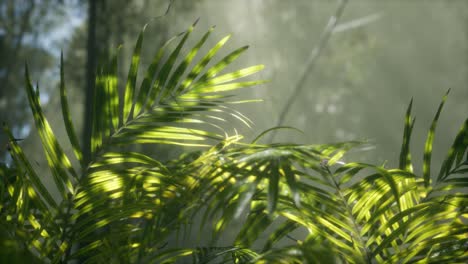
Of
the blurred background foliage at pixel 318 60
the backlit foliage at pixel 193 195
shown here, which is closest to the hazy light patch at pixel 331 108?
the blurred background foliage at pixel 318 60

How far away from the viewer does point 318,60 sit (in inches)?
764

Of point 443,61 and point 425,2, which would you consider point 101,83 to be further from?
point 425,2

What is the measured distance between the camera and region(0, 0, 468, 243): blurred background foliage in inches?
431

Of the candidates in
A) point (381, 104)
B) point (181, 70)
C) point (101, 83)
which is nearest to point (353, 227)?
point (181, 70)

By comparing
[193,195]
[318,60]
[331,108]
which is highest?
[318,60]

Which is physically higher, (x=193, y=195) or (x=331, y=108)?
(x=331, y=108)

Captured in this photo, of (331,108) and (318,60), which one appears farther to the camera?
(331,108)

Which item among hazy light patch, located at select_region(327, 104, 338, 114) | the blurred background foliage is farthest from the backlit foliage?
hazy light patch, located at select_region(327, 104, 338, 114)

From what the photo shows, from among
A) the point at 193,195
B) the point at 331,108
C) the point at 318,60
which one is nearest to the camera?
the point at 193,195

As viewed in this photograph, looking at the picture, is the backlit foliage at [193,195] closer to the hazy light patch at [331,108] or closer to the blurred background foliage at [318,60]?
the blurred background foliage at [318,60]

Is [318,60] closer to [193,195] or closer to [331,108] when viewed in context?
[331,108]

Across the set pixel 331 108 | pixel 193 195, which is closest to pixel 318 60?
pixel 331 108

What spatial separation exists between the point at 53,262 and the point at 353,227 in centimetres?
60

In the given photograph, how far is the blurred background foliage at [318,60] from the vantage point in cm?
1094
